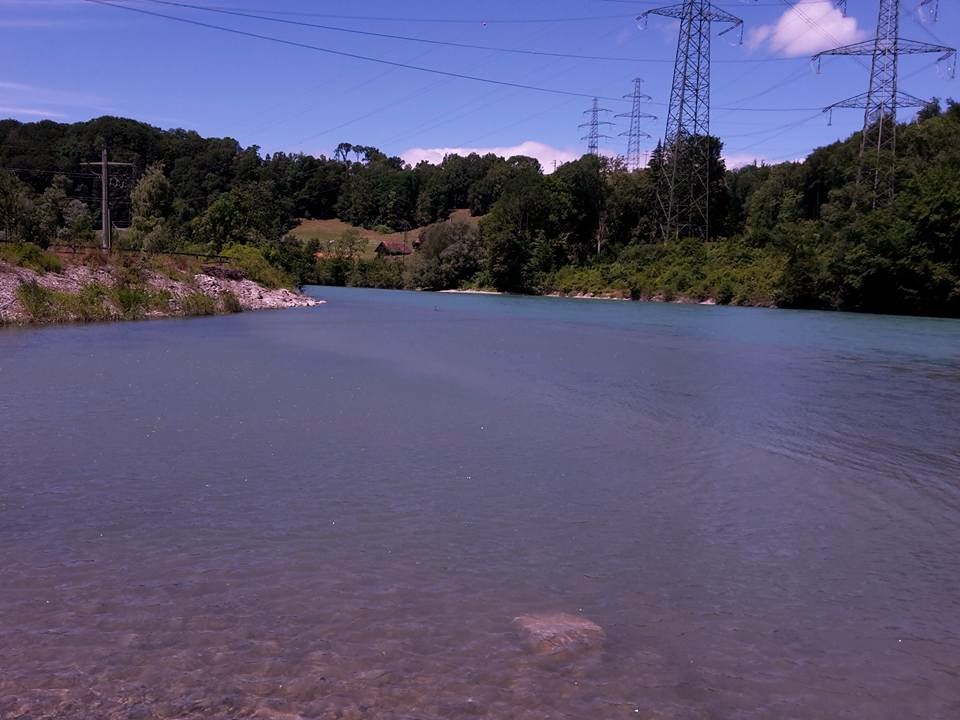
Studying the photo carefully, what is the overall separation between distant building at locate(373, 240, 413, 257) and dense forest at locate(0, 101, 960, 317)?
5.28 meters

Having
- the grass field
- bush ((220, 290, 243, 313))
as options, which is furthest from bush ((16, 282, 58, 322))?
the grass field

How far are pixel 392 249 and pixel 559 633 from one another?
128 m

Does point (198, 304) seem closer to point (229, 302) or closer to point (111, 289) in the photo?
point (229, 302)

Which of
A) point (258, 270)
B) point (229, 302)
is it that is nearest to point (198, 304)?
point (229, 302)

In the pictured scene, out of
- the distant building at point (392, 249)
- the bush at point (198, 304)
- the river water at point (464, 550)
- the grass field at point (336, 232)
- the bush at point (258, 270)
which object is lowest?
the river water at point (464, 550)

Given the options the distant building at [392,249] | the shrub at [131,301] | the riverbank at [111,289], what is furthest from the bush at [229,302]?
the distant building at [392,249]

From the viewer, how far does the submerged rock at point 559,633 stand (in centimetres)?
559

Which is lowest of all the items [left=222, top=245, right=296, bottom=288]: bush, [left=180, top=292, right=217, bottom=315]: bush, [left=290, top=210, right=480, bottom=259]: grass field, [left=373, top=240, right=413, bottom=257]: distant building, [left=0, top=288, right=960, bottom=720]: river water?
[left=0, top=288, right=960, bottom=720]: river water

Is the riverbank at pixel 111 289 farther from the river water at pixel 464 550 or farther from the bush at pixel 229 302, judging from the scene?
the river water at pixel 464 550

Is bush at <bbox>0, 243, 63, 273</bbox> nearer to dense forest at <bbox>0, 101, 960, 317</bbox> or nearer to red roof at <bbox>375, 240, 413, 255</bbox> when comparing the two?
dense forest at <bbox>0, 101, 960, 317</bbox>

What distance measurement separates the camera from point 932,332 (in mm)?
39375

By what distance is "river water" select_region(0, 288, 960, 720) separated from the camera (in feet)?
16.7

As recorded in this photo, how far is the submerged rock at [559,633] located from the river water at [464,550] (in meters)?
0.15

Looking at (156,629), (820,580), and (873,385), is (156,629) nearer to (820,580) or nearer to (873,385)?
(820,580)
